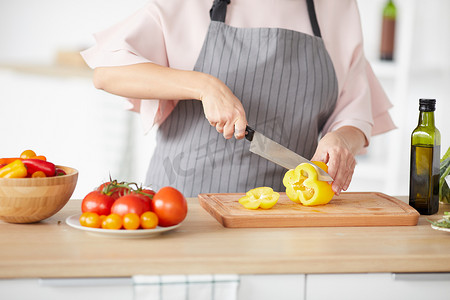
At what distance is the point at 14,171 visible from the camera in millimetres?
1070

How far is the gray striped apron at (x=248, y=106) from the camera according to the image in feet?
5.17

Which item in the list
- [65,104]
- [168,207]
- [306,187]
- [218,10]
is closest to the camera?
[168,207]

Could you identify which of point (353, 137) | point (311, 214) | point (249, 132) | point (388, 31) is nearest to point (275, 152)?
point (249, 132)

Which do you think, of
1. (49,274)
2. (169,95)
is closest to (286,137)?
(169,95)

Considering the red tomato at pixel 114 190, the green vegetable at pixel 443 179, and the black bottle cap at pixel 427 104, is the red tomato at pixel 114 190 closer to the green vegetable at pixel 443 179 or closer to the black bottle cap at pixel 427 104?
the black bottle cap at pixel 427 104

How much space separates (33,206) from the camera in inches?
43.1

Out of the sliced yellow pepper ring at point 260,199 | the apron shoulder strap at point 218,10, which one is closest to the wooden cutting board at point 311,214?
the sliced yellow pepper ring at point 260,199

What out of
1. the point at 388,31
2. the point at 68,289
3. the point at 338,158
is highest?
the point at 388,31

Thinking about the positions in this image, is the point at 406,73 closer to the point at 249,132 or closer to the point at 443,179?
the point at 443,179

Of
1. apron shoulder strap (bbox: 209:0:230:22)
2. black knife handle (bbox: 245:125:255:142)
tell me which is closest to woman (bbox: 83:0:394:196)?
apron shoulder strap (bbox: 209:0:230:22)

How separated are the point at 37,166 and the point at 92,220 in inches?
6.5

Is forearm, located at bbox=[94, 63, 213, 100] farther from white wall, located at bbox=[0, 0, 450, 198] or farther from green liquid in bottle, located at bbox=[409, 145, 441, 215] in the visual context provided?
white wall, located at bbox=[0, 0, 450, 198]

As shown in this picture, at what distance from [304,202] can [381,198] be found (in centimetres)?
25

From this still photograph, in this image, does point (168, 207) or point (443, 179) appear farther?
point (443, 179)
